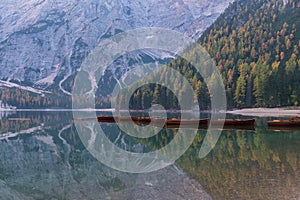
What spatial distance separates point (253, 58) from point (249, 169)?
411ft

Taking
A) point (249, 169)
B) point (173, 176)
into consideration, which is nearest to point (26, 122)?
point (173, 176)

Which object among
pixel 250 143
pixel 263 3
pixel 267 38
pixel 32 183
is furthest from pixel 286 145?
pixel 263 3

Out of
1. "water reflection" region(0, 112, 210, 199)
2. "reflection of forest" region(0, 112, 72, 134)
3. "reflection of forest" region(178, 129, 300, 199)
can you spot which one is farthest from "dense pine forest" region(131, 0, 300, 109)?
"water reflection" region(0, 112, 210, 199)

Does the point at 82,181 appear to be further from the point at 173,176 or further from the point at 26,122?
the point at 26,122

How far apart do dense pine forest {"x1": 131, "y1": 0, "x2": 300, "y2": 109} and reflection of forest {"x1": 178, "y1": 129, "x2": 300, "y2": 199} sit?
73867 millimetres

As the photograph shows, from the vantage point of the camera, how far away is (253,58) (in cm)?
14300

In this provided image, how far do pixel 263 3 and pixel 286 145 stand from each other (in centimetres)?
16956

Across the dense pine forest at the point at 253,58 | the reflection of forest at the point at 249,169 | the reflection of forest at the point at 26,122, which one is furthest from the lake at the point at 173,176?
the dense pine forest at the point at 253,58

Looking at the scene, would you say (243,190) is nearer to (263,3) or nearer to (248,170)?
(248,170)

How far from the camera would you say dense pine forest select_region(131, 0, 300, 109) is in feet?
356

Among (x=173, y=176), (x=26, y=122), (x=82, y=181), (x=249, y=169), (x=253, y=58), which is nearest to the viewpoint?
(x=173, y=176)

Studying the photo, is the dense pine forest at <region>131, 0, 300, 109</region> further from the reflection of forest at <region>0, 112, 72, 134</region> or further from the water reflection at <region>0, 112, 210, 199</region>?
the water reflection at <region>0, 112, 210, 199</region>

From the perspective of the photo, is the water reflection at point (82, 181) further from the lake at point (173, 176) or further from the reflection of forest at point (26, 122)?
the reflection of forest at point (26, 122)

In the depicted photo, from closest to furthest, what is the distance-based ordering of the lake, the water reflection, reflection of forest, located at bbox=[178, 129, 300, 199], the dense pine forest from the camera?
reflection of forest, located at bbox=[178, 129, 300, 199]
the lake
the water reflection
the dense pine forest
